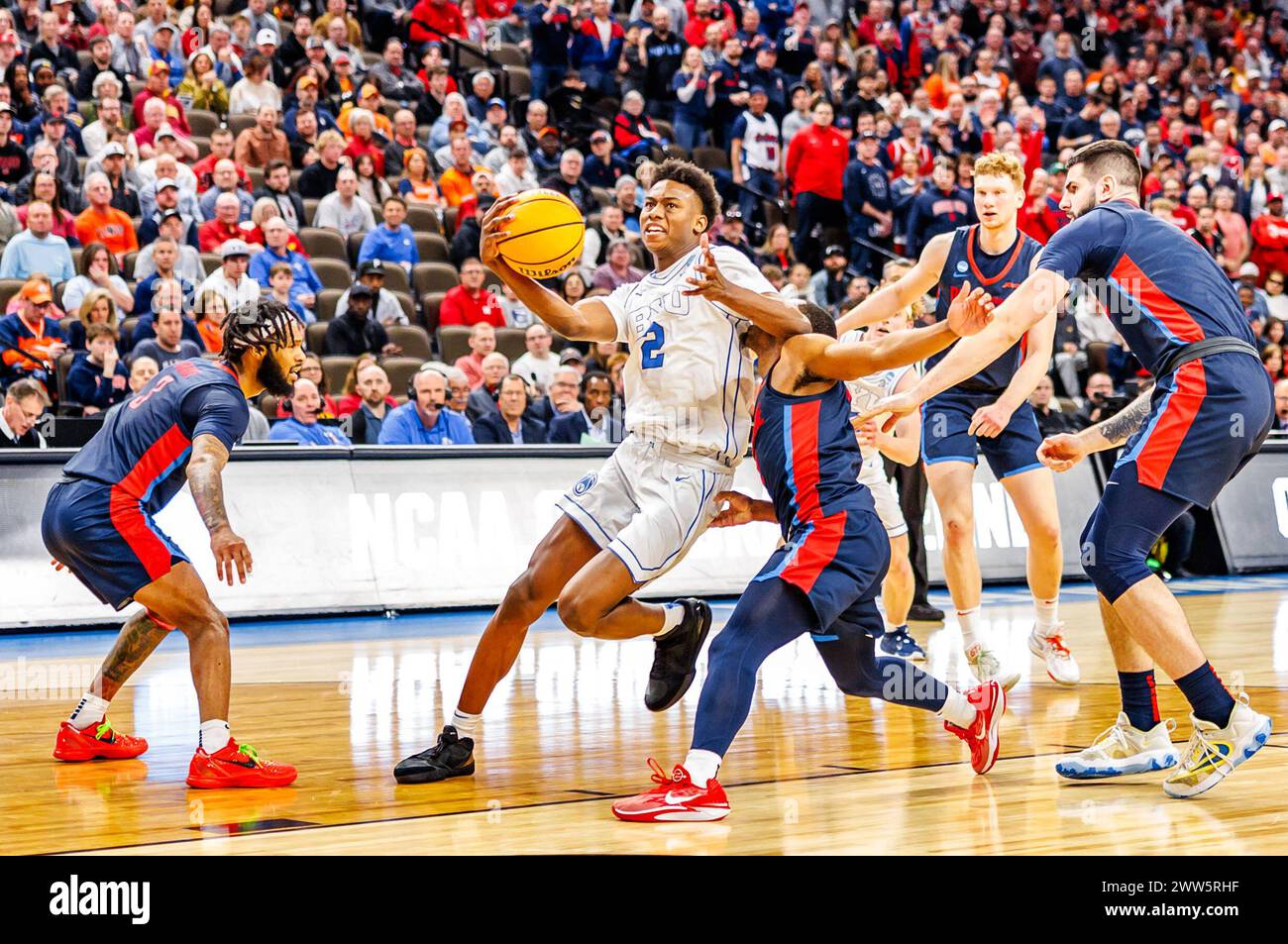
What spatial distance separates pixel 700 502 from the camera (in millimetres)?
5898

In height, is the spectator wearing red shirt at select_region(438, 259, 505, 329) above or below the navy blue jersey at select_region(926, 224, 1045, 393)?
above

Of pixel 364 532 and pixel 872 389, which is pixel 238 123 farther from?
pixel 872 389

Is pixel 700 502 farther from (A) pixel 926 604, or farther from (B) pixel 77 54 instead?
(B) pixel 77 54

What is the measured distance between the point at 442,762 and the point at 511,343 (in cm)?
981

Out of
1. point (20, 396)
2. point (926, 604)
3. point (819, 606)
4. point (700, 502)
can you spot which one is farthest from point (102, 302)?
point (819, 606)

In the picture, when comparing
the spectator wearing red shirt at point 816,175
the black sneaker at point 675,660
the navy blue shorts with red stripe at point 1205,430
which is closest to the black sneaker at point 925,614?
the black sneaker at point 675,660

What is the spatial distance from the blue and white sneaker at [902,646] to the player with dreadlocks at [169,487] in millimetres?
3973

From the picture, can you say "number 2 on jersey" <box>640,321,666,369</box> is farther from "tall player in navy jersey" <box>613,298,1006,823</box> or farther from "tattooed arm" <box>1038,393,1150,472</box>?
"tattooed arm" <box>1038,393,1150,472</box>

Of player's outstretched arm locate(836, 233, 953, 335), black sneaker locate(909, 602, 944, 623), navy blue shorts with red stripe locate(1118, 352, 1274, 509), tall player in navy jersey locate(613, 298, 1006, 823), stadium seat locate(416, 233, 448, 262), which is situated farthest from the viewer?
stadium seat locate(416, 233, 448, 262)

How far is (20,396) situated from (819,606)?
25.6ft

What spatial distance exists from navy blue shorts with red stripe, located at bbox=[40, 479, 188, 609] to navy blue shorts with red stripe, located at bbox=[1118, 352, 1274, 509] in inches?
145

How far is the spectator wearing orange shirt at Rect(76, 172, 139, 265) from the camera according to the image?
45.7 feet

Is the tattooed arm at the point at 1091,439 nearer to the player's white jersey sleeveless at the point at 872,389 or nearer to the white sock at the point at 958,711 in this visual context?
the white sock at the point at 958,711

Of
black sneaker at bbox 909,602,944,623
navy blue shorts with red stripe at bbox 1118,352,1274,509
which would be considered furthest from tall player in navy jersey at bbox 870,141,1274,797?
black sneaker at bbox 909,602,944,623
